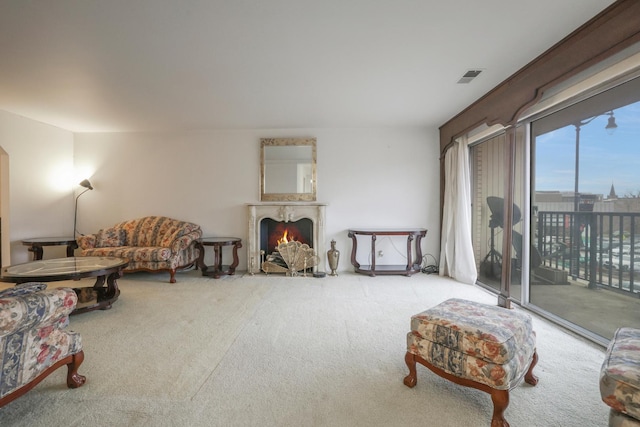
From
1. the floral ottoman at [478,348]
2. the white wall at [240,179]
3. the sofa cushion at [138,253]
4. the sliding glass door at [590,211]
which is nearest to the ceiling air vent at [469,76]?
the sliding glass door at [590,211]

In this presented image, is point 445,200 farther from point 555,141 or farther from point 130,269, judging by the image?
point 130,269

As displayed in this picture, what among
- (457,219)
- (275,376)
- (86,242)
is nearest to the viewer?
(275,376)

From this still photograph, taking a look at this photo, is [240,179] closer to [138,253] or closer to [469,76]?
[138,253]

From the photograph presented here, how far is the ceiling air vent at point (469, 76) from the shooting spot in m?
2.91

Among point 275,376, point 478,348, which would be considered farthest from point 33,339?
point 478,348

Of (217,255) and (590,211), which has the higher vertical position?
(590,211)

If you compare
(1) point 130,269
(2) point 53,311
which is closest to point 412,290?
(2) point 53,311

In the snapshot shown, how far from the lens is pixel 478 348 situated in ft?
4.75

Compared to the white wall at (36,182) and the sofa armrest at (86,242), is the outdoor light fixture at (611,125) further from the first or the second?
the white wall at (36,182)

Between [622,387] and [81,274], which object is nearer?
[622,387]

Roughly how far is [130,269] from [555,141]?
5571 millimetres

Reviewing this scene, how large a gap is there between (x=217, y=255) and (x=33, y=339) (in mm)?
2963

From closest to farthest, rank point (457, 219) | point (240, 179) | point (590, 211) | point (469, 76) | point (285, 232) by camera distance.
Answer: point (590, 211), point (469, 76), point (457, 219), point (285, 232), point (240, 179)

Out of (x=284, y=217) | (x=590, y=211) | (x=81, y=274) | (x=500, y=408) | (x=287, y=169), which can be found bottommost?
(x=500, y=408)
